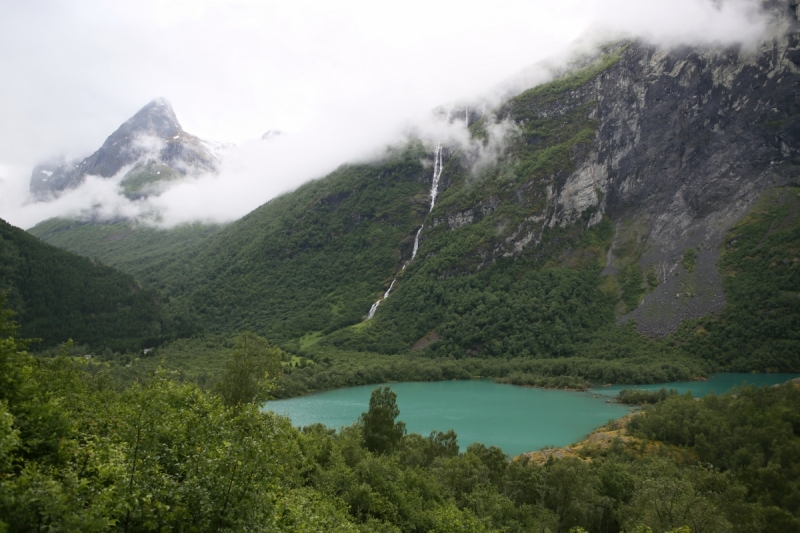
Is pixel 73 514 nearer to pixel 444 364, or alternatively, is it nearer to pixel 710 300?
pixel 444 364

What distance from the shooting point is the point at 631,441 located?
4981 centimetres

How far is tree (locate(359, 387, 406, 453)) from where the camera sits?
136 feet

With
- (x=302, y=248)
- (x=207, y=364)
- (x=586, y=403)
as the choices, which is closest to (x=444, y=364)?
(x=586, y=403)

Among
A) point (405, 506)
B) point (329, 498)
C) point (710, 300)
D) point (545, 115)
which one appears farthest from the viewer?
point (545, 115)

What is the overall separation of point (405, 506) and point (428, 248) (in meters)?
141

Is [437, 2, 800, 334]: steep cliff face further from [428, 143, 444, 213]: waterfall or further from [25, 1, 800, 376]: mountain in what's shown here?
[428, 143, 444, 213]: waterfall

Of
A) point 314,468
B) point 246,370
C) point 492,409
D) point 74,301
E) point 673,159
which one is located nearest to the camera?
point 314,468

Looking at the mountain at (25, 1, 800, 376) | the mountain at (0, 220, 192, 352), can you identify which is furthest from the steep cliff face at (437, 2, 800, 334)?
the mountain at (0, 220, 192, 352)

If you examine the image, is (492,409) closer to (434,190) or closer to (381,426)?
(381,426)

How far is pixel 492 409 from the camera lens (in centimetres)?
8212

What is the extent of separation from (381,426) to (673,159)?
5730 inches

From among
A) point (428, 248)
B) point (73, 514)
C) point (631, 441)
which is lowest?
point (631, 441)

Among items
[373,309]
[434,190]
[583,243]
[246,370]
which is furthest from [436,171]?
[246,370]

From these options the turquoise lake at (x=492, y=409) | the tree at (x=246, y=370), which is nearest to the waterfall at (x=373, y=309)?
the turquoise lake at (x=492, y=409)
